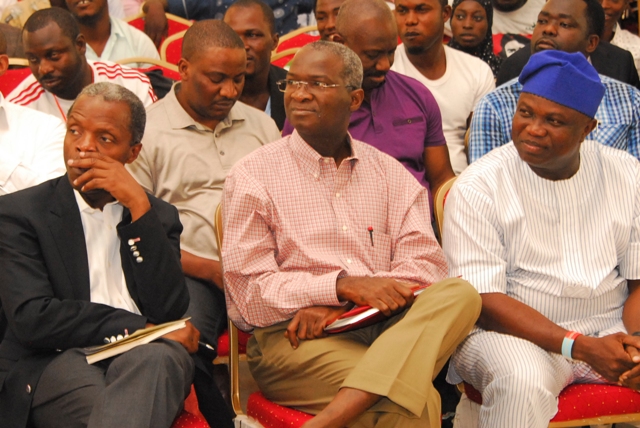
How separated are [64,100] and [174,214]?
4.66 feet

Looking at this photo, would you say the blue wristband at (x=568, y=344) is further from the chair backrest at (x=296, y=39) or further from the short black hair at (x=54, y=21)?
the chair backrest at (x=296, y=39)

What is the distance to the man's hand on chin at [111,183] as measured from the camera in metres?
2.32

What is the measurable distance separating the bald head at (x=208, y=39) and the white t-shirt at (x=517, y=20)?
8.46 feet

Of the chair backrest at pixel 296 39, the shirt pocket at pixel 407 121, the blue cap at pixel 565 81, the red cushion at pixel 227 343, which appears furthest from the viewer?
the chair backrest at pixel 296 39

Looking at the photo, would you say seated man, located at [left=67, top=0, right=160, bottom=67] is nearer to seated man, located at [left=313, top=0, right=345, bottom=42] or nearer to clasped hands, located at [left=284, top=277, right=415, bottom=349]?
seated man, located at [left=313, top=0, right=345, bottom=42]

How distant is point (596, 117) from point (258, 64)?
1477mm

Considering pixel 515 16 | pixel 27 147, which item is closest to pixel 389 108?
pixel 27 147

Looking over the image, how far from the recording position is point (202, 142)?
318 centimetres

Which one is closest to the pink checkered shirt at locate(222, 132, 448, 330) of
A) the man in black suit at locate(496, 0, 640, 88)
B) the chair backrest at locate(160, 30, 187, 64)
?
the man in black suit at locate(496, 0, 640, 88)

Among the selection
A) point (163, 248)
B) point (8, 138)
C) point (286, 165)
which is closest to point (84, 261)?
point (163, 248)

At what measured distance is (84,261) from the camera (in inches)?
91.9

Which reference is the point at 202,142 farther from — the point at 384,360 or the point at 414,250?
the point at 384,360

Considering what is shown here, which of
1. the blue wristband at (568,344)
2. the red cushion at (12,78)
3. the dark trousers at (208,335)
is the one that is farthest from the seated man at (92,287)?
the red cushion at (12,78)

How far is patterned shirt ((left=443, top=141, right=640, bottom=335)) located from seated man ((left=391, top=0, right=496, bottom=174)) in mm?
1131
